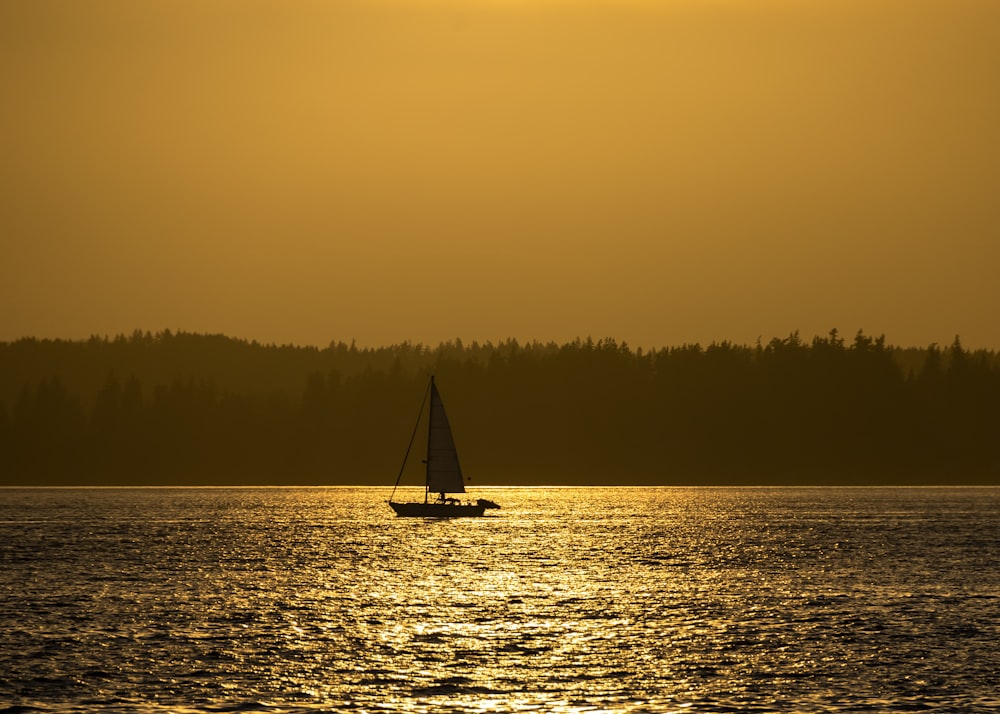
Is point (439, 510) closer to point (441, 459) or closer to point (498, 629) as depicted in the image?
point (441, 459)

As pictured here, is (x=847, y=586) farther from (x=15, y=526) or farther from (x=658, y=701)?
(x=15, y=526)

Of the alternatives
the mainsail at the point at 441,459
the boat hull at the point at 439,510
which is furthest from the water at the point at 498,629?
the boat hull at the point at 439,510

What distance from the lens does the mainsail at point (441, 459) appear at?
170 m

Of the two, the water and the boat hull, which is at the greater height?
the boat hull

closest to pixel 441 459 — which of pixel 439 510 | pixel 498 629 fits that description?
pixel 439 510

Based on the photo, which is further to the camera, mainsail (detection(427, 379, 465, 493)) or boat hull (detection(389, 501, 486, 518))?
boat hull (detection(389, 501, 486, 518))

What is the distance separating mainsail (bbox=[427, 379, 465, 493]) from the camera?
170 metres

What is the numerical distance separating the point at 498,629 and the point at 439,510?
101 meters

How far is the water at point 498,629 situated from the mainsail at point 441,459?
22750mm

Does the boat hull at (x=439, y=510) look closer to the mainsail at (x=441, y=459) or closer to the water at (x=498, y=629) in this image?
the mainsail at (x=441, y=459)

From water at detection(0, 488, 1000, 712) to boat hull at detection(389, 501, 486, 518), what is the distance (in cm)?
2689

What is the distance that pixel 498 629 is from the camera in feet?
253

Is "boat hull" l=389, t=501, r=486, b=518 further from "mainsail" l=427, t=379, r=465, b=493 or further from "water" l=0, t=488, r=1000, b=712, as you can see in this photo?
"water" l=0, t=488, r=1000, b=712

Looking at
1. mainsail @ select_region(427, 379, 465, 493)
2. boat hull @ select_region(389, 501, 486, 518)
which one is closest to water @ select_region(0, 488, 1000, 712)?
mainsail @ select_region(427, 379, 465, 493)
